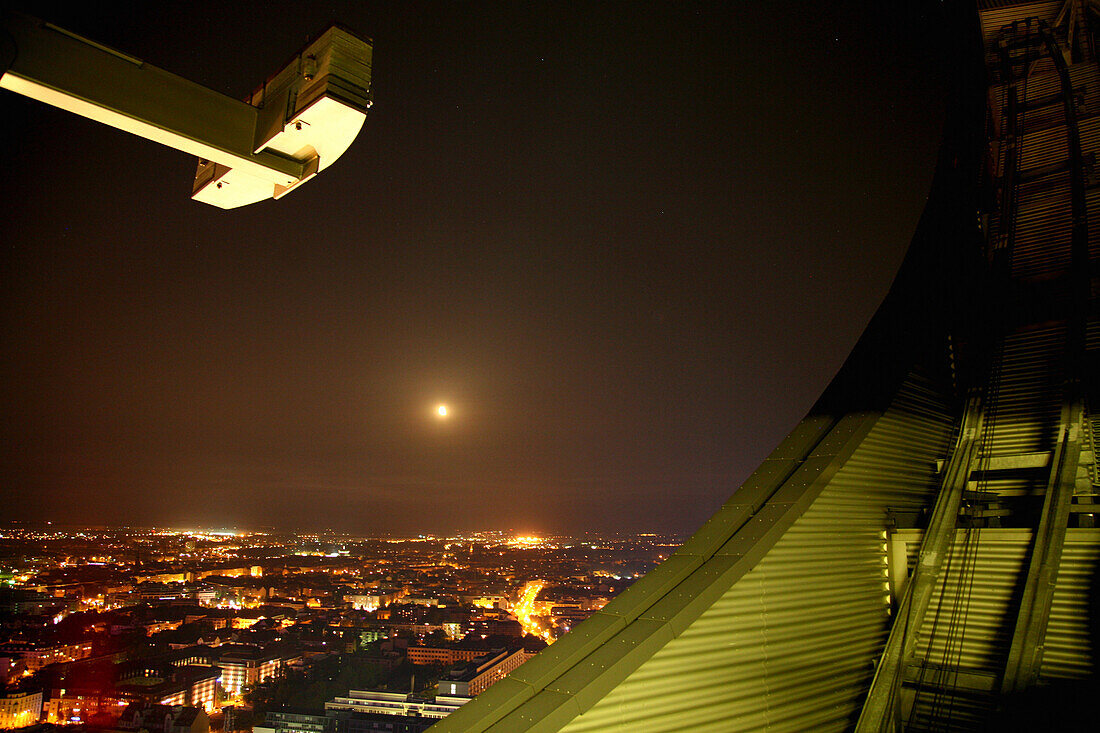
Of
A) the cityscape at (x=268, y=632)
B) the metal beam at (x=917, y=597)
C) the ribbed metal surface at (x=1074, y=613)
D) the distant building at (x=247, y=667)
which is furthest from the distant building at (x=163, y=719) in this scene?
the ribbed metal surface at (x=1074, y=613)

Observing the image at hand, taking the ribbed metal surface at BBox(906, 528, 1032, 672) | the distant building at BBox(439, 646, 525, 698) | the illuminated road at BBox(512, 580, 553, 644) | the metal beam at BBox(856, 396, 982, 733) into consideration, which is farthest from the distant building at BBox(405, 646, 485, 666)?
the ribbed metal surface at BBox(906, 528, 1032, 672)

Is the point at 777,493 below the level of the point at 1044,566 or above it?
above

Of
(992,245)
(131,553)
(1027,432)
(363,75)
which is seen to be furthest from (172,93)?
(131,553)

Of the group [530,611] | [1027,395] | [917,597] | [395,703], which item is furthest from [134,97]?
[530,611]

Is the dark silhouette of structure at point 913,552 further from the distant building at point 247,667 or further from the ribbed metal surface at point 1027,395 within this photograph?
the distant building at point 247,667

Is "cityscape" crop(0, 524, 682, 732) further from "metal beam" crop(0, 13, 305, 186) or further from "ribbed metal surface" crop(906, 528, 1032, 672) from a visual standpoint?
"metal beam" crop(0, 13, 305, 186)

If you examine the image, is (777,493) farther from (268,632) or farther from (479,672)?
(268,632)
